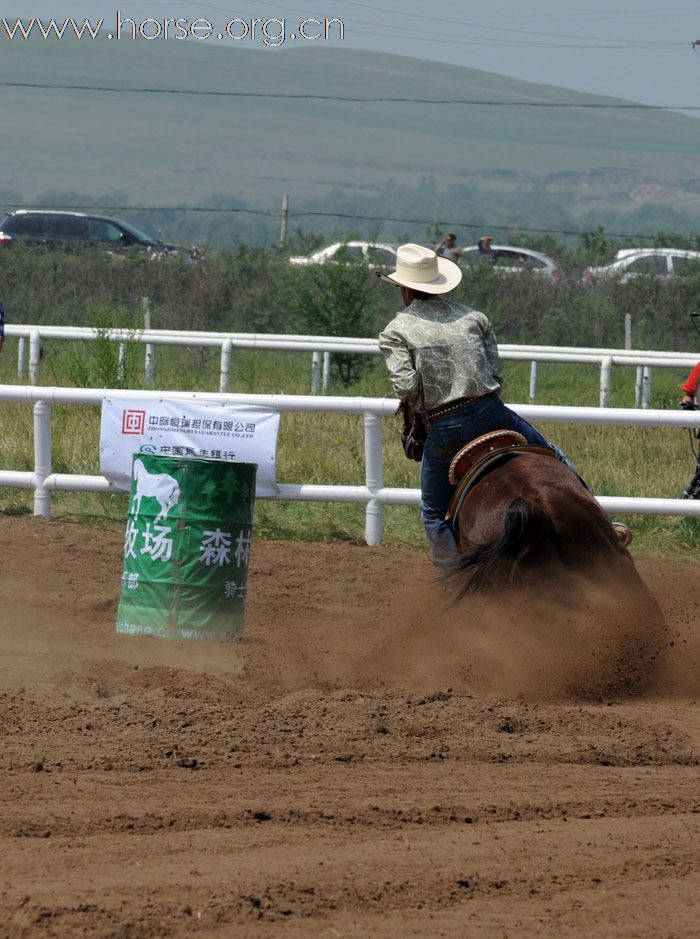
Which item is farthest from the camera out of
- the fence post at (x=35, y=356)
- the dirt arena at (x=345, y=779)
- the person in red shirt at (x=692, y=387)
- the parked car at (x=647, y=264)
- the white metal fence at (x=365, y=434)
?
the parked car at (x=647, y=264)

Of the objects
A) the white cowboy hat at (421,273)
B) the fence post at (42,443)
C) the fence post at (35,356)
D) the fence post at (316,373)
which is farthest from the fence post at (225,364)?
the white cowboy hat at (421,273)

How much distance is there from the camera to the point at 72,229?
33.5m

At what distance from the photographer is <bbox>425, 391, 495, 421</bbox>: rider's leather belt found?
22.4 ft

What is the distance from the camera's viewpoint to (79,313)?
2764 cm

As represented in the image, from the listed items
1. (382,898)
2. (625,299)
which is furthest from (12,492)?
(625,299)

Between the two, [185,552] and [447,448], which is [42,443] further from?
[447,448]

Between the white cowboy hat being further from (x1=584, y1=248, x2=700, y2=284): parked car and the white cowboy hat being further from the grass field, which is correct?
(x1=584, y1=248, x2=700, y2=284): parked car

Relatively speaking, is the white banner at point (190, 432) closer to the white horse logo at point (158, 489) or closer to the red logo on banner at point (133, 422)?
the red logo on banner at point (133, 422)

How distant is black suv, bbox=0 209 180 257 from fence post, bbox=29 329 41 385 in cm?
1766

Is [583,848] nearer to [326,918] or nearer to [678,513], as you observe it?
[326,918]

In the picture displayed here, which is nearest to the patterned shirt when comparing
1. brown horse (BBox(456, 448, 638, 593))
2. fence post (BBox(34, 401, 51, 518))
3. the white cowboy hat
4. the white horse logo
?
the white cowboy hat

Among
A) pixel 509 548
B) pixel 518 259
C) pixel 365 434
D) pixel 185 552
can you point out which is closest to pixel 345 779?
pixel 509 548

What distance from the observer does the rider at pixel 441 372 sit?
682cm

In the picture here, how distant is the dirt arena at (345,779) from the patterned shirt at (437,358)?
3.47 ft
